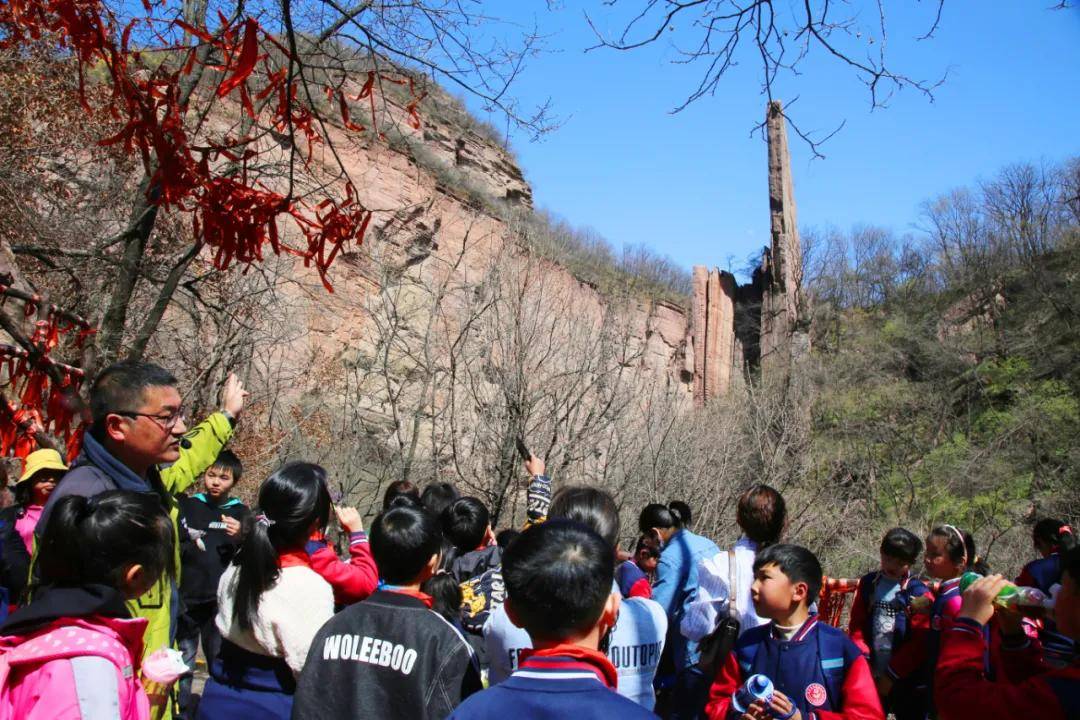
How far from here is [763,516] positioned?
360 cm

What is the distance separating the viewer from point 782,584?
2.86 meters

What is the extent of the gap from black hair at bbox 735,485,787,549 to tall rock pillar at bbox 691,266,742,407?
29.7 meters

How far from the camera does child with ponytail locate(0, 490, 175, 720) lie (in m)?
1.78

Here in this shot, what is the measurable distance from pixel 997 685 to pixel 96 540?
2286 mm

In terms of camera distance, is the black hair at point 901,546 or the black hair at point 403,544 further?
the black hair at point 901,546

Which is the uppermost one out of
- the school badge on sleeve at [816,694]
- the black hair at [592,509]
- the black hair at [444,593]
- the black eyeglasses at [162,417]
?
the black eyeglasses at [162,417]

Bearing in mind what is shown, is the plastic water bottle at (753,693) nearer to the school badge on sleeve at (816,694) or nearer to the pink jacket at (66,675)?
the school badge on sleeve at (816,694)

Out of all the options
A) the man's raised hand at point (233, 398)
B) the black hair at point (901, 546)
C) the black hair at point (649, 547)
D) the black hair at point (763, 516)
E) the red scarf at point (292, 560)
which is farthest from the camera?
the black hair at point (649, 547)

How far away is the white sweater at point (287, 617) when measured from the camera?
2.67 m

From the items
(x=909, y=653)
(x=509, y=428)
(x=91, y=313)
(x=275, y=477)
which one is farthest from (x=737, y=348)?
(x=275, y=477)

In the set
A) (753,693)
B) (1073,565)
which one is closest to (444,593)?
(753,693)

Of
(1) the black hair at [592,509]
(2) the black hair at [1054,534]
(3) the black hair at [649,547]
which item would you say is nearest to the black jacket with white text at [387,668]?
(1) the black hair at [592,509]

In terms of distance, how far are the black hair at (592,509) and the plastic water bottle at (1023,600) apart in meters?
1.27

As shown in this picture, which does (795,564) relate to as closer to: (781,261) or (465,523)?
(465,523)
